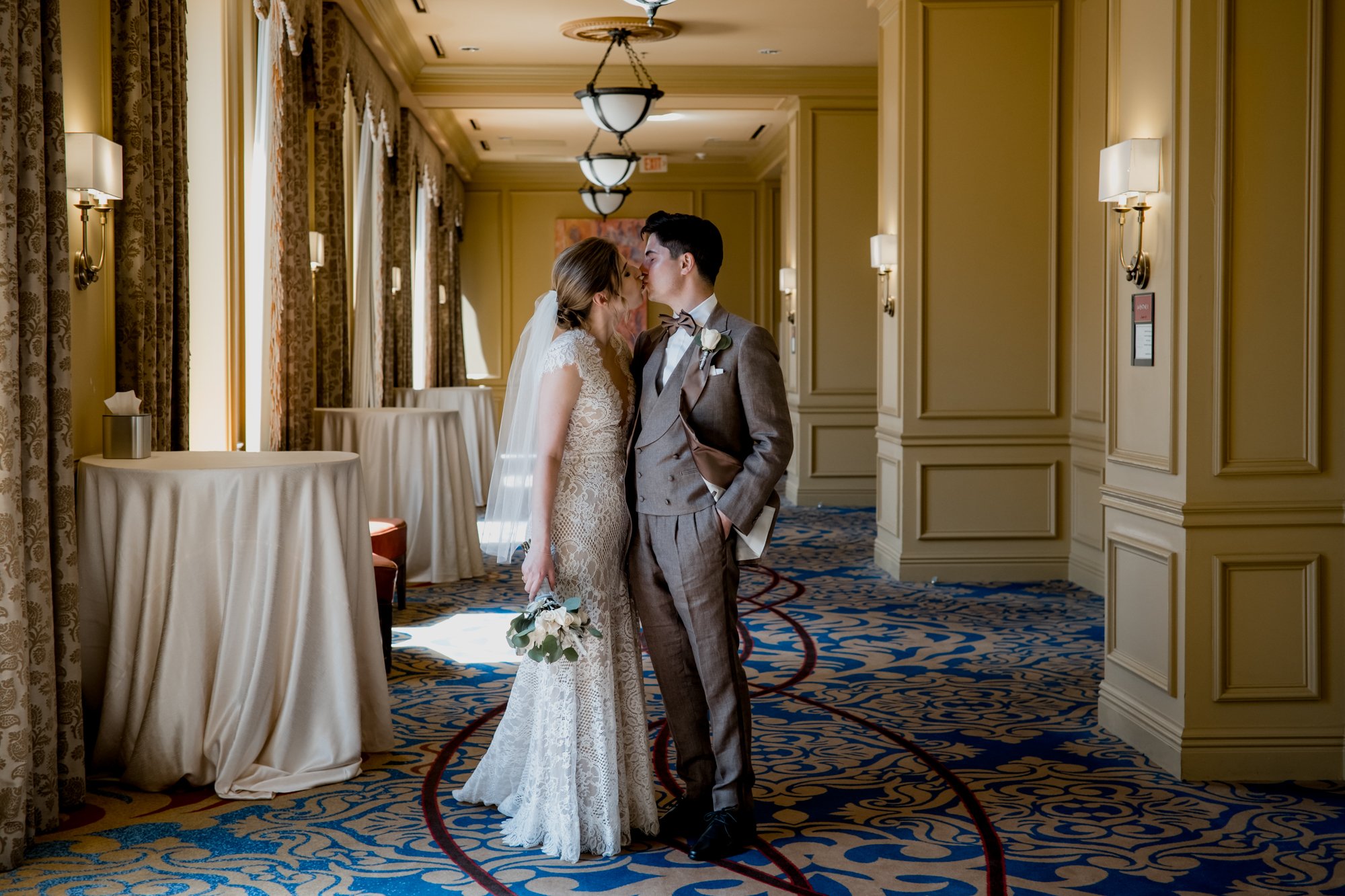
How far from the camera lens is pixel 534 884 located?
2951mm


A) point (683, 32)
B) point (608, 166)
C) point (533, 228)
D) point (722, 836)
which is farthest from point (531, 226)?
→ point (722, 836)

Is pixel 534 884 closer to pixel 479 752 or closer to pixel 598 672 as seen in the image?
pixel 598 672

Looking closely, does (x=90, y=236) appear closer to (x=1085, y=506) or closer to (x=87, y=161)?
(x=87, y=161)

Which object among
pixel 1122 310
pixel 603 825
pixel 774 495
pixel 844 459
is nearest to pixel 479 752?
pixel 603 825

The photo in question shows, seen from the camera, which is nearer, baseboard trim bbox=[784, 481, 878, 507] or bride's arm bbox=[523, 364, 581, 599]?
bride's arm bbox=[523, 364, 581, 599]

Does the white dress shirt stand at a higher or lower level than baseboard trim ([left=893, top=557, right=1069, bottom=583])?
higher

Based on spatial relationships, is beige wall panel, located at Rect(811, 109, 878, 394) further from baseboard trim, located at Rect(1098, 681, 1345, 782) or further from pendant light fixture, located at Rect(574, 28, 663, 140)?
baseboard trim, located at Rect(1098, 681, 1345, 782)

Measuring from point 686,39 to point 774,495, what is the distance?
7.23 m

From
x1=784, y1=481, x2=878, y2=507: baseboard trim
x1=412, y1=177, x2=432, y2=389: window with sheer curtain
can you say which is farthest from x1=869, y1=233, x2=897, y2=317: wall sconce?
x1=412, y1=177, x2=432, y2=389: window with sheer curtain

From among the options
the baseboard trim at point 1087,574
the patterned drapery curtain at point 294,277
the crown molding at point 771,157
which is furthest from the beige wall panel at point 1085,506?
the crown molding at point 771,157

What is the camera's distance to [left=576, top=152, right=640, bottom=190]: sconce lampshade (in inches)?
411

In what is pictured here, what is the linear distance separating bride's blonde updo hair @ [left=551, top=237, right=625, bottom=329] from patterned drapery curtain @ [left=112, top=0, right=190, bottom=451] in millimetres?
2086

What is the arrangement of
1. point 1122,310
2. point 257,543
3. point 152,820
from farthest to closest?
point 1122,310
point 257,543
point 152,820

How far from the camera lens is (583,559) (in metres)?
3.15
